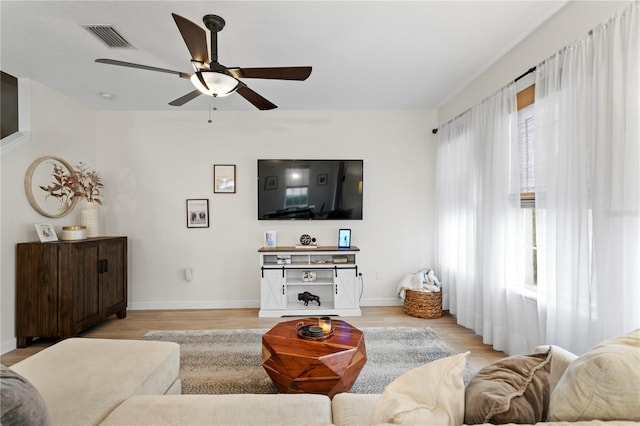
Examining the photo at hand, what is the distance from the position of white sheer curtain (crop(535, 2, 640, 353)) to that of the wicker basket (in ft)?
5.20

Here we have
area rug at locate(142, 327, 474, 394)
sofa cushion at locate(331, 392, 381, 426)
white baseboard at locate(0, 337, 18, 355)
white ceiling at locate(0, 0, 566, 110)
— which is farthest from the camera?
white baseboard at locate(0, 337, 18, 355)

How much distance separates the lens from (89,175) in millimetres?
3879

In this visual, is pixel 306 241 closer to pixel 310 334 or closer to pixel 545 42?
pixel 310 334

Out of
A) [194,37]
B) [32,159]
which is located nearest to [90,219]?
[32,159]

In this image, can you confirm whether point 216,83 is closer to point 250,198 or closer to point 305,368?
point 305,368

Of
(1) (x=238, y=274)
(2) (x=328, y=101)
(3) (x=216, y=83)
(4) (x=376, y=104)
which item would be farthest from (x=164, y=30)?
(1) (x=238, y=274)

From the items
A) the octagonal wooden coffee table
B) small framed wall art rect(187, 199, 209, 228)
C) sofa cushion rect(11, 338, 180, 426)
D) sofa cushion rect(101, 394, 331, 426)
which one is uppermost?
small framed wall art rect(187, 199, 209, 228)

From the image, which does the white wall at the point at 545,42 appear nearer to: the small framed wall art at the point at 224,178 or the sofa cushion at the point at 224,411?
the sofa cushion at the point at 224,411

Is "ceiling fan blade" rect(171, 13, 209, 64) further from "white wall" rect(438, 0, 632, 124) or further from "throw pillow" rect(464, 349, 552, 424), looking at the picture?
"white wall" rect(438, 0, 632, 124)

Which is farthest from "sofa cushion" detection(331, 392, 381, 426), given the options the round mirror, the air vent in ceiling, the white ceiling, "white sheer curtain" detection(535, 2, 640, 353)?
the round mirror

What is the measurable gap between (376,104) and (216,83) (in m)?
2.56

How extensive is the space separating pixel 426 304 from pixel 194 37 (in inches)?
143

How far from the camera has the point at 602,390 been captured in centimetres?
78

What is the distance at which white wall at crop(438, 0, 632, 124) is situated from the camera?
1986mm
